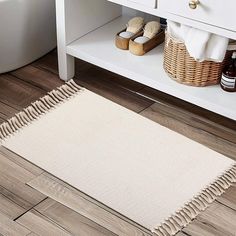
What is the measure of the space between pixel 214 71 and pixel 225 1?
0.31 metres

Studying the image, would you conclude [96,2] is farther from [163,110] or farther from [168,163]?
[168,163]

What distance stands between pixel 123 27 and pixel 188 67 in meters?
0.47

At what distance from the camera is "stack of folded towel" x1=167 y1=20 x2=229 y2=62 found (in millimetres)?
1961

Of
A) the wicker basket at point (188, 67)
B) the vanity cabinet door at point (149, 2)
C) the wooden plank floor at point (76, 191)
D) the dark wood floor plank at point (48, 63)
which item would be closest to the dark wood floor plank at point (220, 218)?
the wooden plank floor at point (76, 191)

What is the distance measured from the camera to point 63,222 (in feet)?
5.79

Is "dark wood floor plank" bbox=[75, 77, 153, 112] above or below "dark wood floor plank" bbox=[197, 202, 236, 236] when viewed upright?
below

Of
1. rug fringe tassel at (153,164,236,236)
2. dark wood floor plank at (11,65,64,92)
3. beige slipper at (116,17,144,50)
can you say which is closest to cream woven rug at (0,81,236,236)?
rug fringe tassel at (153,164,236,236)

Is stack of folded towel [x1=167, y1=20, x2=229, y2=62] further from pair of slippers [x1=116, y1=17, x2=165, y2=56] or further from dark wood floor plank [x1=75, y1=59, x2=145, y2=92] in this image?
dark wood floor plank [x1=75, y1=59, x2=145, y2=92]

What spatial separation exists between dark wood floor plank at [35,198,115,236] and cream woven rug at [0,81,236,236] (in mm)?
91

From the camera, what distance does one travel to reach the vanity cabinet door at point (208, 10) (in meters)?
1.86

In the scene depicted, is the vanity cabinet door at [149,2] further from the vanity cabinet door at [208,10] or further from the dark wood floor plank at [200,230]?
the dark wood floor plank at [200,230]

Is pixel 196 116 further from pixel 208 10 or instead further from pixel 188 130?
pixel 208 10

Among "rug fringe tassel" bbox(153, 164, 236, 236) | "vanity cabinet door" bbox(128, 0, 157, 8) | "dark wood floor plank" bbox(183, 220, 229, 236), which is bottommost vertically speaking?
"dark wood floor plank" bbox(183, 220, 229, 236)

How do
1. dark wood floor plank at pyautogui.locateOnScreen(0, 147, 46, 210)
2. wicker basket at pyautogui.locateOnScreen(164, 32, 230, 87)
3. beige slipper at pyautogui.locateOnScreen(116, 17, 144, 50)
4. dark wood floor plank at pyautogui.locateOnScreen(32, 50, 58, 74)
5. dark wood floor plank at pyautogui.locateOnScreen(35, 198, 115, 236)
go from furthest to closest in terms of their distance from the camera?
dark wood floor plank at pyautogui.locateOnScreen(32, 50, 58, 74)
beige slipper at pyautogui.locateOnScreen(116, 17, 144, 50)
wicker basket at pyautogui.locateOnScreen(164, 32, 230, 87)
dark wood floor plank at pyautogui.locateOnScreen(0, 147, 46, 210)
dark wood floor plank at pyautogui.locateOnScreen(35, 198, 115, 236)
